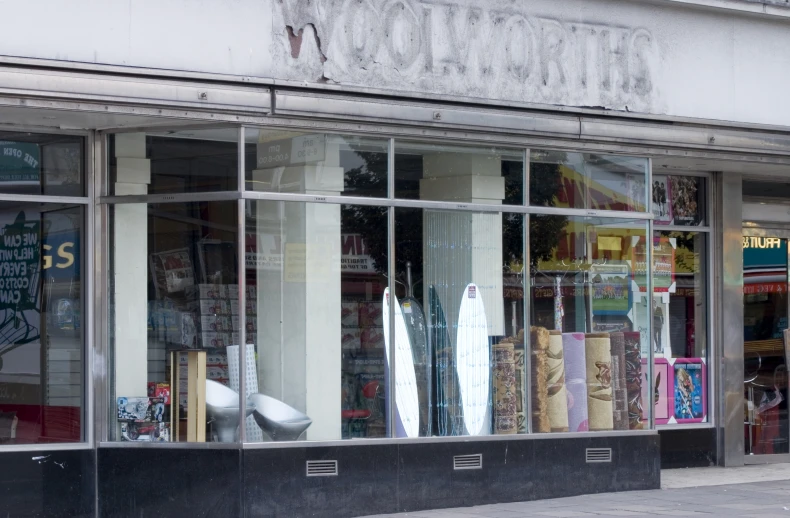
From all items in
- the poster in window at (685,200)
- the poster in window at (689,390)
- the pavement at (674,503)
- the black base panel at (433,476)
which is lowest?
the pavement at (674,503)

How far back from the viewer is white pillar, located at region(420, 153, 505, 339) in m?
10.3

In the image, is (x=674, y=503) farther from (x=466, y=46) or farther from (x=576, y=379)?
(x=466, y=46)

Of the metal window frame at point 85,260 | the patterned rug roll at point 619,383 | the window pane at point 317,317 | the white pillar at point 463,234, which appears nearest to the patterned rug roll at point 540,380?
the white pillar at point 463,234

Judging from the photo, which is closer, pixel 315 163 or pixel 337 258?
pixel 315 163

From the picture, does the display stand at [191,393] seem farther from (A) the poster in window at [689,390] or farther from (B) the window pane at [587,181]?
(A) the poster in window at [689,390]

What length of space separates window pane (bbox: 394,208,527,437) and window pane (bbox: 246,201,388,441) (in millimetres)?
224

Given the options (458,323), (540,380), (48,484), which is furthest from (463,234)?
(48,484)

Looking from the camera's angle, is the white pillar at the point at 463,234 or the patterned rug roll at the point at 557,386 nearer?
the white pillar at the point at 463,234

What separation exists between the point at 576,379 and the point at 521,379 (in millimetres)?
654

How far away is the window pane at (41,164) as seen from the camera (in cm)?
931

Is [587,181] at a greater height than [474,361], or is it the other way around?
[587,181]

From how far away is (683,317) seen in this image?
13016mm

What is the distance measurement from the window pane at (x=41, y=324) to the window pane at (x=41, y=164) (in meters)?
0.16

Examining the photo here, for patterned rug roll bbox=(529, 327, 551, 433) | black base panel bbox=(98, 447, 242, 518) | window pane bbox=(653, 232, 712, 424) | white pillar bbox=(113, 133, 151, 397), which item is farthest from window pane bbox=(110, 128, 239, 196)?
window pane bbox=(653, 232, 712, 424)
